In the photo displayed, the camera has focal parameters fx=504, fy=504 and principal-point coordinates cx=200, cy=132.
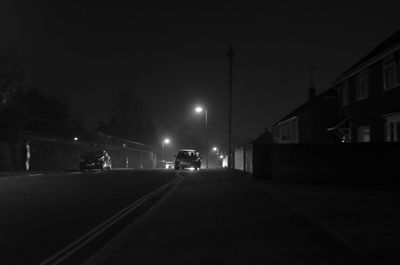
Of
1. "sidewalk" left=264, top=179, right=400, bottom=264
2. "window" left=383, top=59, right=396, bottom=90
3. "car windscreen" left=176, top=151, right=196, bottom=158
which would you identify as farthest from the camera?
"car windscreen" left=176, top=151, right=196, bottom=158

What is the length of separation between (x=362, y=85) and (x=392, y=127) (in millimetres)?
4976

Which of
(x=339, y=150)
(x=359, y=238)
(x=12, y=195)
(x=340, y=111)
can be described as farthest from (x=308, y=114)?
(x=359, y=238)

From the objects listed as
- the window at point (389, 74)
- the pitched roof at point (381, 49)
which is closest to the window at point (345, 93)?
the pitched roof at point (381, 49)

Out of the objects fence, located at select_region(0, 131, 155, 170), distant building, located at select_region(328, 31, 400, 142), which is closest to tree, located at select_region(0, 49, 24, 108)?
fence, located at select_region(0, 131, 155, 170)

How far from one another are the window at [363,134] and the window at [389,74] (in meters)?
4.08

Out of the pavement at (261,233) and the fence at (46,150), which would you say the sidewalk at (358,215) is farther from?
the fence at (46,150)

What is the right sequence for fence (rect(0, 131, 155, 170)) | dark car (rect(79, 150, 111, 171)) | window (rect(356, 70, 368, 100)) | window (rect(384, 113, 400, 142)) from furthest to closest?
dark car (rect(79, 150, 111, 171))
fence (rect(0, 131, 155, 170))
window (rect(356, 70, 368, 100))
window (rect(384, 113, 400, 142))

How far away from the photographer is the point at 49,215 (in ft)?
36.7

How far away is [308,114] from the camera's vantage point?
140 feet

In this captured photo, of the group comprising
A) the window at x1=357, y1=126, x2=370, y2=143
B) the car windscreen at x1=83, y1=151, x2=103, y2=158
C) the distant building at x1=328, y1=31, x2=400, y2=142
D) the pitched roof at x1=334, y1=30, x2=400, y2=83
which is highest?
the pitched roof at x1=334, y1=30, x2=400, y2=83

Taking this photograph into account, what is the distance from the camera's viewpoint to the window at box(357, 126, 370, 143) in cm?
2892

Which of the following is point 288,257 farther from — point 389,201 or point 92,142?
point 92,142

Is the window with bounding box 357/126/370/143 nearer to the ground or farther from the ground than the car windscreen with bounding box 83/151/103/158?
farther from the ground

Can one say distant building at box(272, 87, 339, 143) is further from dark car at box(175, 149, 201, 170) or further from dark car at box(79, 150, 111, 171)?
dark car at box(79, 150, 111, 171)
